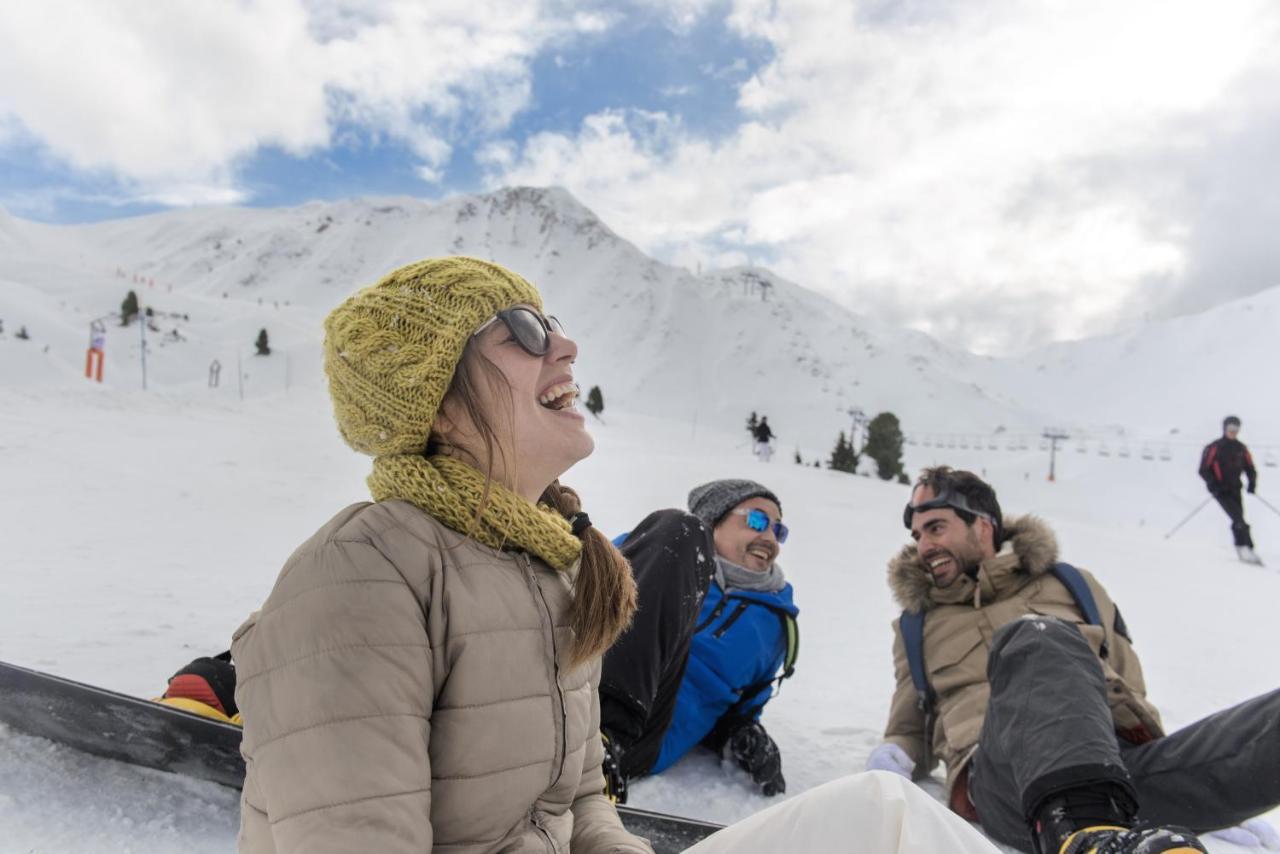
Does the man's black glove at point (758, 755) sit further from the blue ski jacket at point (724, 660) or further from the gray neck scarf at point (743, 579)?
the gray neck scarf at point (743, 579)

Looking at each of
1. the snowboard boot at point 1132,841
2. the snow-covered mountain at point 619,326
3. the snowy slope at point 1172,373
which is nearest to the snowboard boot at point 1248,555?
the snowboard boot at point 1132,841

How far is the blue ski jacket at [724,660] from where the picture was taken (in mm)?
2592

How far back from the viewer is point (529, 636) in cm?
110

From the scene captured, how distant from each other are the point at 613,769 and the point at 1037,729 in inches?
41.2

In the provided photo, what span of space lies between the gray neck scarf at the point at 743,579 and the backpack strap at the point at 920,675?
0.49m

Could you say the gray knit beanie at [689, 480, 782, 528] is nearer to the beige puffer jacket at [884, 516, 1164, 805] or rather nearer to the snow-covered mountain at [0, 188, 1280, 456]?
the beige puffer jacket at [884, 516, 1164, 805]

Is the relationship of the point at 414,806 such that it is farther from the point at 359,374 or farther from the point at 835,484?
the point at 835,484

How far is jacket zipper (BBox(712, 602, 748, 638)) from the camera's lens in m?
2.61

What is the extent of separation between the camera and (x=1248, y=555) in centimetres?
821

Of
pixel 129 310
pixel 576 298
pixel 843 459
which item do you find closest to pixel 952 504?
pixel 843 459

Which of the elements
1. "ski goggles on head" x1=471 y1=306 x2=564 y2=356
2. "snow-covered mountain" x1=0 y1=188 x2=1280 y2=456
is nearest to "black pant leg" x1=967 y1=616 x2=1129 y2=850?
"ski goggles on head" x1=471 y1=306 x2=564 y2=356

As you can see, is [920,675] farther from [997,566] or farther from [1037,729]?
[1037,729]

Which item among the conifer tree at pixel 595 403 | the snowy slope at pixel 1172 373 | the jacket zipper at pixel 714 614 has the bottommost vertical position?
the jacket zipper at pixel 714 614

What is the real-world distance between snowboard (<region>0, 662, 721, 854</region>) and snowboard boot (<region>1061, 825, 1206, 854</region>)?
0.77 m
